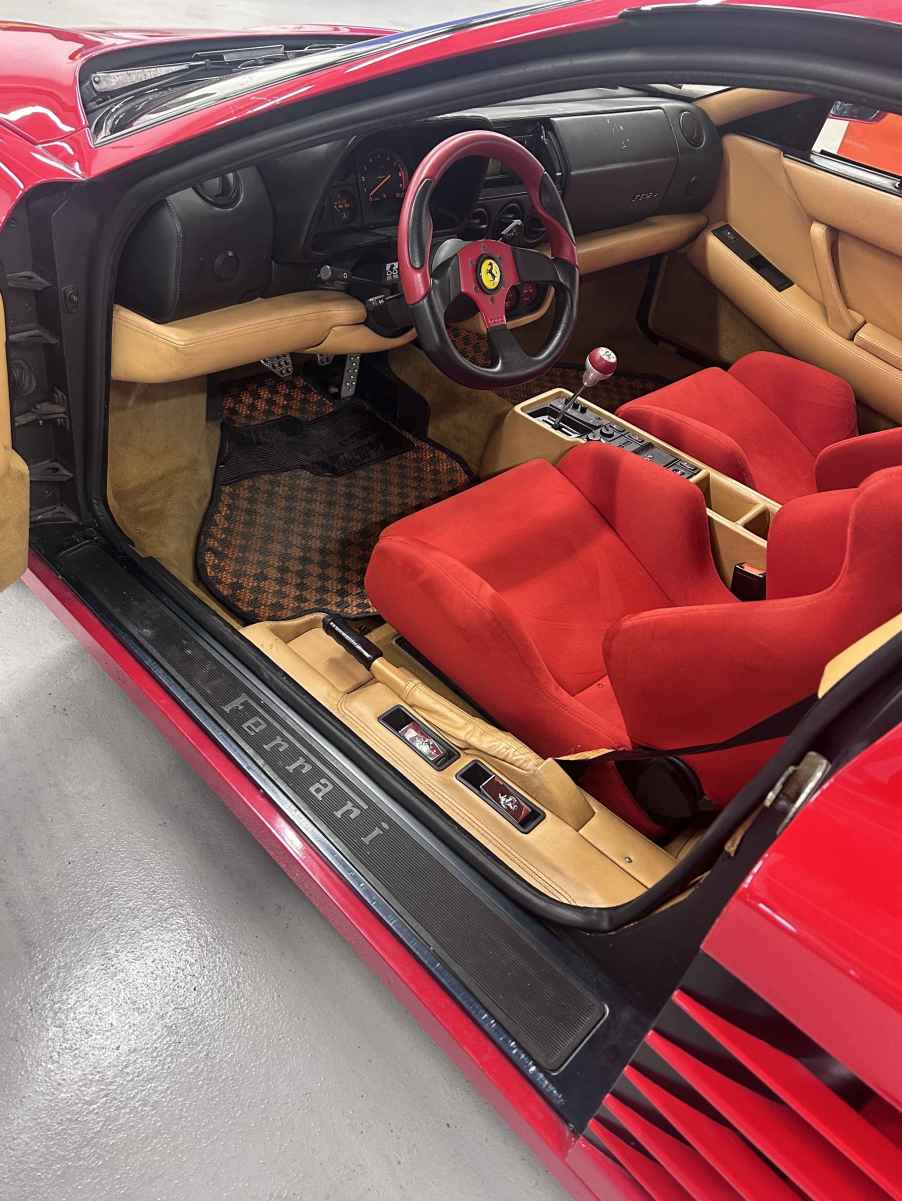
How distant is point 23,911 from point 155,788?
293 millimetres

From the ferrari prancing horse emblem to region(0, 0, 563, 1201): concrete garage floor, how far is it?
107 centimetres

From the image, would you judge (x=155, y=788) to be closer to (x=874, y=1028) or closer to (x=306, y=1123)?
(x=306, y=1123)

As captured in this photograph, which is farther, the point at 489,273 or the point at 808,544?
the point at 489,273

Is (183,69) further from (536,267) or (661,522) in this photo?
(661,522)

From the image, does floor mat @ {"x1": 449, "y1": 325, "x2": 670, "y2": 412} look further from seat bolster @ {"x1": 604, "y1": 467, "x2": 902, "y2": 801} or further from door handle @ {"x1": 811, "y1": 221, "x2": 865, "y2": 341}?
seat bolster @ {"x1": 604, "y1": 467, "x2": 902, "y2": 801}

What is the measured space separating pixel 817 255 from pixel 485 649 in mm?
1738

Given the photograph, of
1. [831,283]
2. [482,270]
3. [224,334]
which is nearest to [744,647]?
[482,270]

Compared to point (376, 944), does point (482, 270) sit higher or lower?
higher

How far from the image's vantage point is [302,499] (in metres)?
2.16

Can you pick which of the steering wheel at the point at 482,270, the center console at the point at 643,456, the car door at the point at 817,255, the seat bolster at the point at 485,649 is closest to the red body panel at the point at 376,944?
the seat bolster at the point at 485,649

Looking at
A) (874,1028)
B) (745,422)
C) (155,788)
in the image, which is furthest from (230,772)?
(745,422)

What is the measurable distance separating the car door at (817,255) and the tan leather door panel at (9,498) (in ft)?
6.68

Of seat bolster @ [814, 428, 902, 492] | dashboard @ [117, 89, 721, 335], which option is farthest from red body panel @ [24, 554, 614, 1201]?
seat bolster @ [814, 428, 902, 492]

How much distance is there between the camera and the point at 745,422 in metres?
2.23
